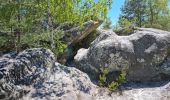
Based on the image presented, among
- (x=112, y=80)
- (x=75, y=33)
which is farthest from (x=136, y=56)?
(x=75, y=33)

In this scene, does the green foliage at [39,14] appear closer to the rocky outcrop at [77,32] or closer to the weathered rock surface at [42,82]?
the weathered rock surface at [42,82]

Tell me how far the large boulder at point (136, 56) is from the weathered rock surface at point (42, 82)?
6.68 ft

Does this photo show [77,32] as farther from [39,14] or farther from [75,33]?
[39,14]

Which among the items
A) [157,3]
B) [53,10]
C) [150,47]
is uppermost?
[53,10]

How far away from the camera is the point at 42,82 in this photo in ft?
41.3

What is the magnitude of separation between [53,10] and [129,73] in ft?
18.6

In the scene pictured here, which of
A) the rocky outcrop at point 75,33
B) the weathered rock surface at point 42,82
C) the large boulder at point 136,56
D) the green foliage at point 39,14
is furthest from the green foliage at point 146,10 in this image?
the weathered rock surface at point 42,82

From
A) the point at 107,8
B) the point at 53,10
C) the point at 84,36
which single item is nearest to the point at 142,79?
the point at 107,8

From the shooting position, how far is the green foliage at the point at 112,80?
14894 mm

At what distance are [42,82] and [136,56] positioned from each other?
18.9 feet

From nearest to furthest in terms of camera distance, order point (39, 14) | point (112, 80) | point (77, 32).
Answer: point (112, 80) → point (39, 14) → point (77, 32)

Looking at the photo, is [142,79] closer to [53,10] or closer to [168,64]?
[168,64]

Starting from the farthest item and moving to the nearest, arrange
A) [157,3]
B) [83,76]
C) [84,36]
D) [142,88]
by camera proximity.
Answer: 1. [157,3]
2. [84,36]
3. [142,88]
4. [83,76]

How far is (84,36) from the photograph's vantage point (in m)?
Answer: 26.5
